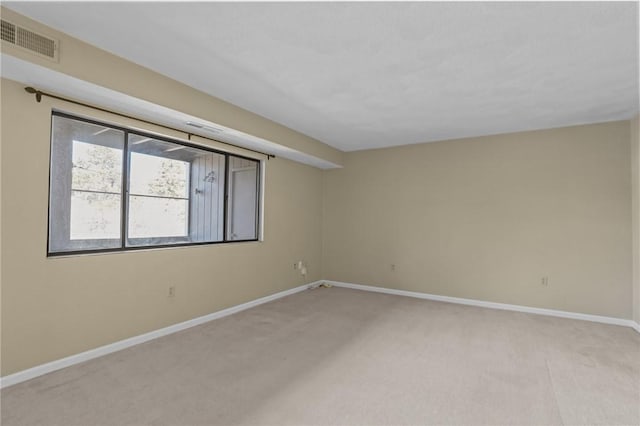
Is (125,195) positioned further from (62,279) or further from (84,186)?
(62,279)

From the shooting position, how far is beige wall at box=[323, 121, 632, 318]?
412cm

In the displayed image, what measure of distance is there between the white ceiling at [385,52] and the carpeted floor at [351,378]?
8.40ft

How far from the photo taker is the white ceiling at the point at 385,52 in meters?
1.98

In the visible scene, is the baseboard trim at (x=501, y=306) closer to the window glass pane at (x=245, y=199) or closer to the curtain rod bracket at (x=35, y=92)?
the window glass pane at (x=245, y=199)

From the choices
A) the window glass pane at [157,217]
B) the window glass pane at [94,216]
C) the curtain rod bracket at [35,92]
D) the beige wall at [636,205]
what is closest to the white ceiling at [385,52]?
the beige wall at [636,205]

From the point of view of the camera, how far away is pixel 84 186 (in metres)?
2.92

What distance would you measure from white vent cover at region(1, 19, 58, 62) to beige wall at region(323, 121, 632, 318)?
461 centimetres

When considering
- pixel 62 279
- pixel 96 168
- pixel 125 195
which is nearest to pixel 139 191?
pixel 125 195

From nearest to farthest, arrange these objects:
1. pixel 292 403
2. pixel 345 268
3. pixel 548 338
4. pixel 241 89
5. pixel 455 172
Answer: pixel 292 403
pixel 241 89
pixel 548 338
pixel 455 172
pixel 345 268

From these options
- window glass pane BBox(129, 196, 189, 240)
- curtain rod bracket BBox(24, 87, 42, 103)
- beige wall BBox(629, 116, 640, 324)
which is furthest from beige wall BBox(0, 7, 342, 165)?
beige wall BBox(629, 116, 640, 324)

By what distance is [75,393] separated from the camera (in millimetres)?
2230

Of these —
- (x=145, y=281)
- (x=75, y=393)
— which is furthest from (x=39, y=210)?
(x=75, y=393)

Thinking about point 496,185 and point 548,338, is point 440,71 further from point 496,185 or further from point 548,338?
point 548,338

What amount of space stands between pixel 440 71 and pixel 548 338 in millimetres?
3084
